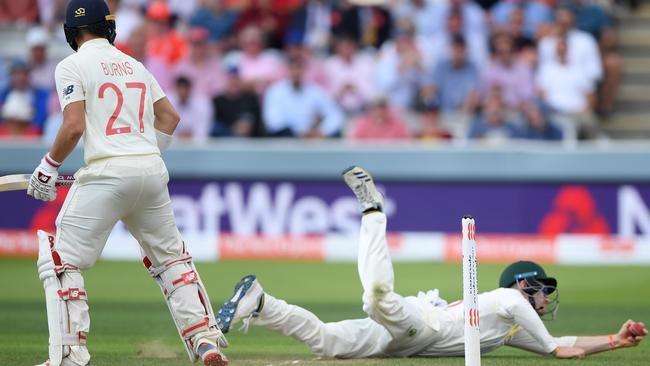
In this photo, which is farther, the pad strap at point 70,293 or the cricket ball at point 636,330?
the cricket ball at point 636,330

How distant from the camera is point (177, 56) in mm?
16594

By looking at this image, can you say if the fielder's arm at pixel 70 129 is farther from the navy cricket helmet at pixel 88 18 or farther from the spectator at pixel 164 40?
the spectator at pixel 164 40

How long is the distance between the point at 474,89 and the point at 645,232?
291 centimetres

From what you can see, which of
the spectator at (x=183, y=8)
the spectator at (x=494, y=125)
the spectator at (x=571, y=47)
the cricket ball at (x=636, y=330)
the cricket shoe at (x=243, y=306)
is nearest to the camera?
the cricket ball at (x=636, y=330)

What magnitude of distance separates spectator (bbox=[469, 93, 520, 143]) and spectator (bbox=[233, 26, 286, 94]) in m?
2.87

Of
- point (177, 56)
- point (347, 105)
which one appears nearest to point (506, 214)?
point (347, 105)

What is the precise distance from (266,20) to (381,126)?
9.81 feet

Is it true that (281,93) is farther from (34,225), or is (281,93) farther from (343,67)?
(34,225)

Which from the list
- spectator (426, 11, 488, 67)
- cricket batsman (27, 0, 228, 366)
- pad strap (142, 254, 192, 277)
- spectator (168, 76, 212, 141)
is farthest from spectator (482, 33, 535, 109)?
cricket batsman (27, 0, 228, 366)

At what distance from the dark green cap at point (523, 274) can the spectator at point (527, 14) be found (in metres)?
9.63

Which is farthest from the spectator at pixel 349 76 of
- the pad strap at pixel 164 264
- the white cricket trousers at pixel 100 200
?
the white cricket trousers at pixel 100 200

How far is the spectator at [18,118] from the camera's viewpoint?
A: 15703 millimetres

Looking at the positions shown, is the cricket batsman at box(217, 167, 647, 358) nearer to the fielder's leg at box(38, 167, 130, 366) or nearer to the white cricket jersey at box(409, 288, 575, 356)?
the white cricket jersey at box(409, 288, 575, 356)

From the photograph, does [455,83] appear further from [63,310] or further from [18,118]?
[63,310]
